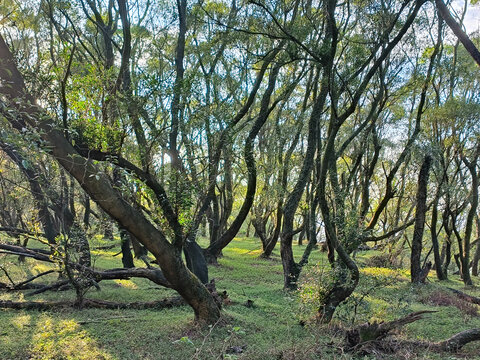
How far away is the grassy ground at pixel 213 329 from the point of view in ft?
18.9

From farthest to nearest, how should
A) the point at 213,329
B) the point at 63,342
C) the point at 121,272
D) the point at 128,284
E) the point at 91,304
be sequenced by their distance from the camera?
the point at 128,284 → the point at 91,304 → the point at 121,272 → the point at 213,329 → the point at 63,342

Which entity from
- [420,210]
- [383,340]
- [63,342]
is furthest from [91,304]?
[420,210]

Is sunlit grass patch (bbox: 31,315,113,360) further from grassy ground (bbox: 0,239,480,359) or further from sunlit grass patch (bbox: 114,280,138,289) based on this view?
sunlit grass patch (bbox: 114,280,138,289)

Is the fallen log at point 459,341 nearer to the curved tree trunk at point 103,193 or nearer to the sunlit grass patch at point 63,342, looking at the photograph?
the curved tree trunk at point 103,193

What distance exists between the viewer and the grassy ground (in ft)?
18.9

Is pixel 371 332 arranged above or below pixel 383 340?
above

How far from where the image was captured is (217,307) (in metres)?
7.44

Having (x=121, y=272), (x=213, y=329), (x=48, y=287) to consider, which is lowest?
(x=213, y=329)

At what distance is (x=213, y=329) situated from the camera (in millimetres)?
7039

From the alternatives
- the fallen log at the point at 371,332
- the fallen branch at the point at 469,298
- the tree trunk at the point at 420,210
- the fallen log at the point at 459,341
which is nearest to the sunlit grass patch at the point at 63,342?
the fallen log at the point at 371,332

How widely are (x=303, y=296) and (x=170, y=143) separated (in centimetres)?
489

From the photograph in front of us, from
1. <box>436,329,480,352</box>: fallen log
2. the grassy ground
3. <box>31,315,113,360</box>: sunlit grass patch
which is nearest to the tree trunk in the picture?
the grassy ground

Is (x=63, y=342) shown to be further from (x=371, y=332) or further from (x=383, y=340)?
(x=383, y=340)

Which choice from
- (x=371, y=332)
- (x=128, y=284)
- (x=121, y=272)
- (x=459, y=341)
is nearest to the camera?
(x=371, y=332)
